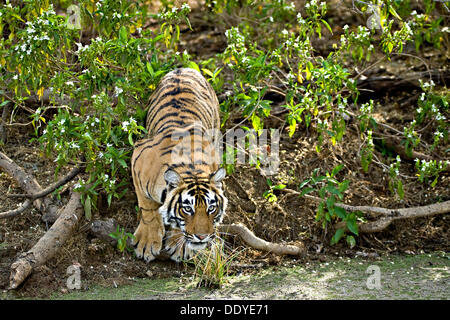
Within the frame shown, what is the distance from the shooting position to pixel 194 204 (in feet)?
16.1

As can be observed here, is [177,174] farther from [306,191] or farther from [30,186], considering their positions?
[30,186]

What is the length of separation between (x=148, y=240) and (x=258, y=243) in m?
0.94

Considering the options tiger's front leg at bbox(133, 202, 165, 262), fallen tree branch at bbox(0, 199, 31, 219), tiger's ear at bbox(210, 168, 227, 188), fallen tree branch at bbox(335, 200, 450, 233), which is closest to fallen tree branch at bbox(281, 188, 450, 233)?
fallen tree branch at bbox(335, 200, 450, 233)

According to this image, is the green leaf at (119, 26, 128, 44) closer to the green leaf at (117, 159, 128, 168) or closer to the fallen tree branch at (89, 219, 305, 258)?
the green leaf at (117, 159, 128, 168)

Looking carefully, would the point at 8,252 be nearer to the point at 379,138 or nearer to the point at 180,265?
the point at 180,265

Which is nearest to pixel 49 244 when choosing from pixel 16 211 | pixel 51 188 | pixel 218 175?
pixel 16 211

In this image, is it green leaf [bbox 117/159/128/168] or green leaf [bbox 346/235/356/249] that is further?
green leaf [bbox 346/235/356/249]

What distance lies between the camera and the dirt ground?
16.9 ft

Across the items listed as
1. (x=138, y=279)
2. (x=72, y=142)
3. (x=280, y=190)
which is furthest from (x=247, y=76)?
(x=138, y=279)

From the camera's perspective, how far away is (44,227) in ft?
18.3

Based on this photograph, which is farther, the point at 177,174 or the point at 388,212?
the point at 388,212

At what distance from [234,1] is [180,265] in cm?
297

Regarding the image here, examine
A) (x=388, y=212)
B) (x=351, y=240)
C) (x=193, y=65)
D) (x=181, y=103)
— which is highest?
(x=193, y=65)

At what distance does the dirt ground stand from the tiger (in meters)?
0.25
